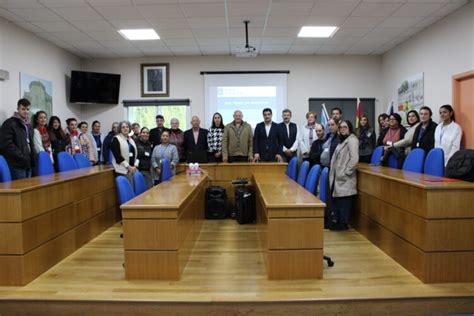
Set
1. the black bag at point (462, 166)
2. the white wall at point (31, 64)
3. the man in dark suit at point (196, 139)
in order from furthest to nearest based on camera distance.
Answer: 1. the man in dark suit at point (196, 139)
2. the white wall at point (31, 64)
3. the black bag at point (462, 166)

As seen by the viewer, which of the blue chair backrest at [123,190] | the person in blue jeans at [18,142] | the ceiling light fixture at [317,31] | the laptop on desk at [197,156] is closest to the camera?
the blue chair backrest at [123,190]

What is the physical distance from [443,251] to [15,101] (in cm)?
618

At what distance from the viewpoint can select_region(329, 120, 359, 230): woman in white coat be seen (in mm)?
4391

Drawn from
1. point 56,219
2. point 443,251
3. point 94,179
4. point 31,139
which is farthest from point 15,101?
point 443,251

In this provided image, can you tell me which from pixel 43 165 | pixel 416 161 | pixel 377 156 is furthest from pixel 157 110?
pixel 416 161

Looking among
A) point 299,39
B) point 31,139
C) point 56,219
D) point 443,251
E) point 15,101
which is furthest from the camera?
point 299,39

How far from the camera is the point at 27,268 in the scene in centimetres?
297

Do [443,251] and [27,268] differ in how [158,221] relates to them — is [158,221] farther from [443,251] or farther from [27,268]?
[443,251]

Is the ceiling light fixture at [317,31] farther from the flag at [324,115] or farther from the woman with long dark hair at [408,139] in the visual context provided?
the woman with long dark hair at [408,139]

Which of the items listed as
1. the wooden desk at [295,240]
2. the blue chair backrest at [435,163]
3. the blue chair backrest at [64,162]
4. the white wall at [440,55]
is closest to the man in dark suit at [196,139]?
the blue chair backrest at [64,162]

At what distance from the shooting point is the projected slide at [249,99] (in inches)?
322

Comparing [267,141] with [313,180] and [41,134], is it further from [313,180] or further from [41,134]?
[41,134]

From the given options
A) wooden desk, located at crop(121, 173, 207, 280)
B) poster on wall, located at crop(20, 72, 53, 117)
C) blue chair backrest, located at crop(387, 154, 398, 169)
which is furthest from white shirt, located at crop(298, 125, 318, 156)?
poster on wall, located at crop(20, 72, 53, 117)

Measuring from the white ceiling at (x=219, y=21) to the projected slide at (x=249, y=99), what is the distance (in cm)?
95
